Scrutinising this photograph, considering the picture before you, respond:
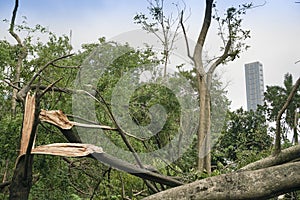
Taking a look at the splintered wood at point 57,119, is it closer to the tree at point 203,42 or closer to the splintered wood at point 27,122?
the splintered wood at point 27,122

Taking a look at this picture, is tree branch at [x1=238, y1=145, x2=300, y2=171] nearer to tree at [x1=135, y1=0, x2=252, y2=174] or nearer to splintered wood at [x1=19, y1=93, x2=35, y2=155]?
splintered wood at [x1=19, y1=93, x2=35, y2=155]

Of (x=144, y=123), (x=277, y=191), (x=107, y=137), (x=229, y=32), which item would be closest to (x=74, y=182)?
(x=107, y=137)

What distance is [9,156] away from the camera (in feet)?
11.4

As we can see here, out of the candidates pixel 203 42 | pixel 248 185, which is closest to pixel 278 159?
pixel 248 185

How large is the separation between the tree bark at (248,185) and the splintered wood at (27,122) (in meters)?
0.94

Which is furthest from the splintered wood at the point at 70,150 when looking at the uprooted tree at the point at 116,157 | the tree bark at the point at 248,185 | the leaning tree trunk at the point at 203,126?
the leaning tree trunk at the point at 203,126

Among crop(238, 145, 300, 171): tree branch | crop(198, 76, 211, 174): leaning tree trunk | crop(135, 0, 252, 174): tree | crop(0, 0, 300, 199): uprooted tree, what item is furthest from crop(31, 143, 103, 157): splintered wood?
crop(198, 76, 211, 174): leaning tree trunk

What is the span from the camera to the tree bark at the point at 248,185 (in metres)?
1.46

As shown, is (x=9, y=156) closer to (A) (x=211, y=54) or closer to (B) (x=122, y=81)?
(B) (x=122, y=81)

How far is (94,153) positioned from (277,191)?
30.6 inches

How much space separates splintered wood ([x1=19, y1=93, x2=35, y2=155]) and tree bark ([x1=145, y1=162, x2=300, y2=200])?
3.08 feet

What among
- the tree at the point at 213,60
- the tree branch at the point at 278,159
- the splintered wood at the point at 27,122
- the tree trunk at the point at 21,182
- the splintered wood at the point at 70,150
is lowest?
the tree trunk at the point at 21,182

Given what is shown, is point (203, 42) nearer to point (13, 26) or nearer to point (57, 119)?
point (13, 26)

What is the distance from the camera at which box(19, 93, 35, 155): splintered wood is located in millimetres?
2119
